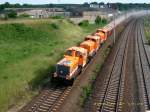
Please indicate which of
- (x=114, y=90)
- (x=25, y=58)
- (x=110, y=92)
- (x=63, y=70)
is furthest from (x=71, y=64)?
(x=25, y=58)

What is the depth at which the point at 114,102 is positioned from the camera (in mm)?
25859

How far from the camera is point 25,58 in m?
40.7

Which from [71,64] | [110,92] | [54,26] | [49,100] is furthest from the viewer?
[54,26]

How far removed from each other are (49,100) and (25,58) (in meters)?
15.2

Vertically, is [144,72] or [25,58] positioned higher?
[25,58]

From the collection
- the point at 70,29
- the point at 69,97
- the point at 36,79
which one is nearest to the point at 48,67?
the point at 36,79

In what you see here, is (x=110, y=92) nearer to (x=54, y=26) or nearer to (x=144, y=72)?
(x=144, y=72)

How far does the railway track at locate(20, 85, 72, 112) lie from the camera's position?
24255 mm

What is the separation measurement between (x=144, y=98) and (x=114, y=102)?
2758mm

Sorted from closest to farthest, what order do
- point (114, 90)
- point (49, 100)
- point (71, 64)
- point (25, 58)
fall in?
point (49, 100) → point (114, 90) → point (71, 64) → point (25, 58)

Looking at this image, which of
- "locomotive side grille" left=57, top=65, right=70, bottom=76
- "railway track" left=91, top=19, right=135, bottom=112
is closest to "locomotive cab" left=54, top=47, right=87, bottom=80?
"locomotive side grille" left=57, top=65, right=70, bottom=76

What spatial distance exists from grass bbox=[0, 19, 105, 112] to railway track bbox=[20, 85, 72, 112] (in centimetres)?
106

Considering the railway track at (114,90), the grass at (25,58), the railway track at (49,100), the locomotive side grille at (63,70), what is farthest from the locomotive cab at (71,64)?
the railway track at (114,90)

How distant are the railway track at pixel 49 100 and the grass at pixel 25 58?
1.06 metres
